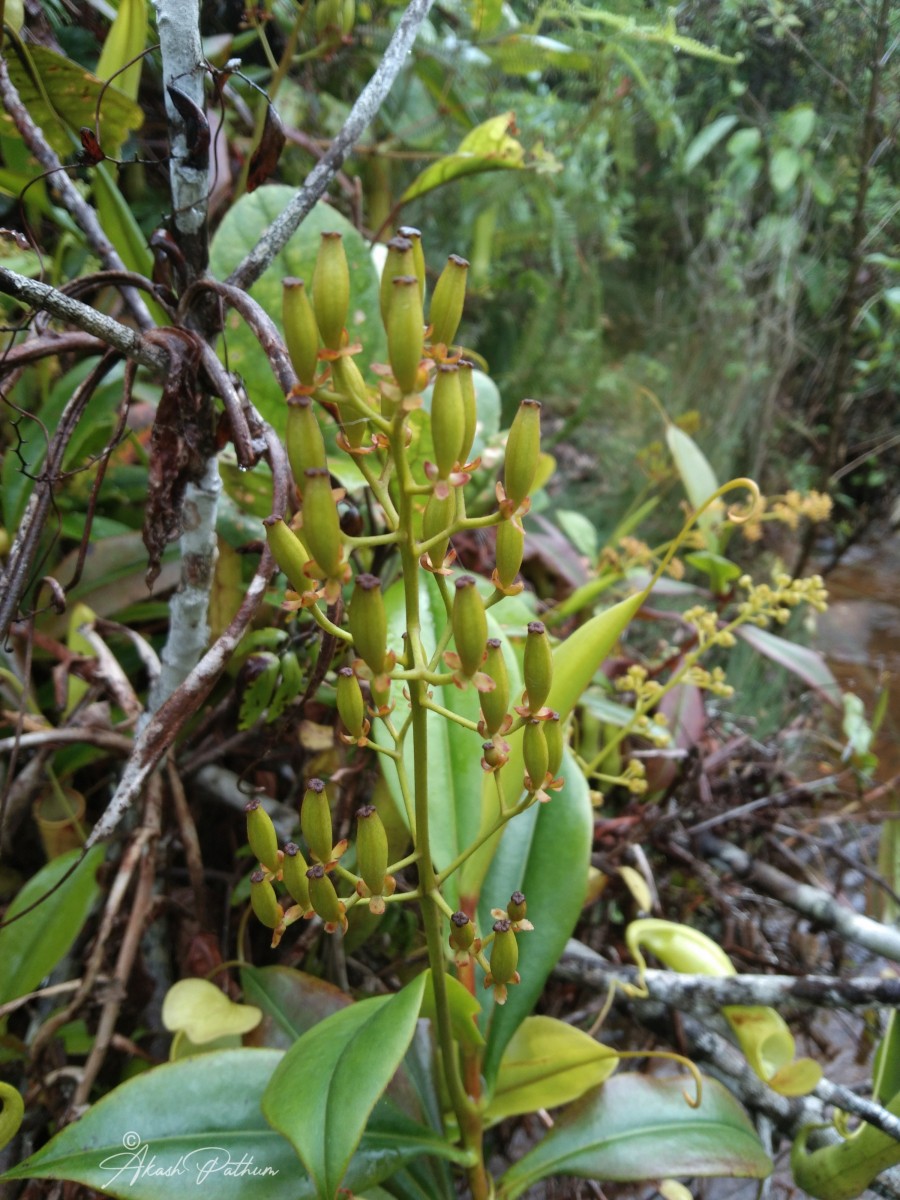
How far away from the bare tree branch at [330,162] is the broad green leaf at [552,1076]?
0.59 m

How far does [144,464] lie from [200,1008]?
61 cm

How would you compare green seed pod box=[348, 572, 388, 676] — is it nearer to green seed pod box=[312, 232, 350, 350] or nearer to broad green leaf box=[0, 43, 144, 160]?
green seed pod box=[312, 232, 350, 350]

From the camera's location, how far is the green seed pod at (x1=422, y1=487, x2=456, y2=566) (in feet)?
1.19

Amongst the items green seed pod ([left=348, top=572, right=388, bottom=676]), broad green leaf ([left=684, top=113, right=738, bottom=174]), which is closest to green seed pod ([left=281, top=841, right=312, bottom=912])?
green seed pod ([left=348, top=572, right=388, bottom=676])

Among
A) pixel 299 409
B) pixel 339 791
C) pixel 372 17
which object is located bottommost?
pixel 339 791

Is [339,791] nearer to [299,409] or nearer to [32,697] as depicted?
[32,697]

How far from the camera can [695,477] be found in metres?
1.12

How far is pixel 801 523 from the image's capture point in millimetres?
2160

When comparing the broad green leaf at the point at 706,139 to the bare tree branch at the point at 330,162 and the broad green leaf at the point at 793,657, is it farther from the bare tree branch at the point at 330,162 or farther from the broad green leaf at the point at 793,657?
the bare tree branch at the point at 330,162

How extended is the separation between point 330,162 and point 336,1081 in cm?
57

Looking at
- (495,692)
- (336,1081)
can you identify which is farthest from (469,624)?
(336,1081)

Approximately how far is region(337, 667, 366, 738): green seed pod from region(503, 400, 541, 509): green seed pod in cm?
11

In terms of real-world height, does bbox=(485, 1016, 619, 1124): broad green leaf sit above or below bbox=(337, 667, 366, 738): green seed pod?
below

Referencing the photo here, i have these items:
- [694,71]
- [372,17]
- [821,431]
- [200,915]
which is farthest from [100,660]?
[821,431]
